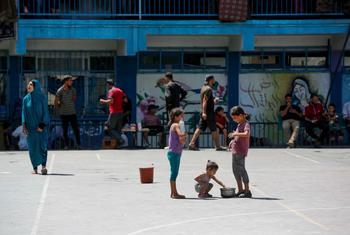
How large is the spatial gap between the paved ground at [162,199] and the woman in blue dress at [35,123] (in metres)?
0.40

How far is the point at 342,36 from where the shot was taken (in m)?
26.8

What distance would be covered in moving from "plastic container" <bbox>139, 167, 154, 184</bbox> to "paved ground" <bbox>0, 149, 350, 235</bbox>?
14 cm

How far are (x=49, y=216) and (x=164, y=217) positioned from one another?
1565 millimetres

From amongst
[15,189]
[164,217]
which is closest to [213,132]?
[15,189]

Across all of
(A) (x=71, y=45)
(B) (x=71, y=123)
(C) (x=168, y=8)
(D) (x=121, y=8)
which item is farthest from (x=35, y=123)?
(C) (x=168, y=8)

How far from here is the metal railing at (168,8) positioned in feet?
85.0

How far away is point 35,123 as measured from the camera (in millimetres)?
17547

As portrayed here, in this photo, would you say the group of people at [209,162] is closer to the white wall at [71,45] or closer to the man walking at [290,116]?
the man walking at [290,116]

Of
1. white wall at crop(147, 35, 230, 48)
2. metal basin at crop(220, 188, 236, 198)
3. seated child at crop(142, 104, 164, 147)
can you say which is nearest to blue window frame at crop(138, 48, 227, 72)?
white wall at crop(147, 35, 230, 48)

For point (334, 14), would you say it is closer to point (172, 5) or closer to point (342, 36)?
point (342, 36)

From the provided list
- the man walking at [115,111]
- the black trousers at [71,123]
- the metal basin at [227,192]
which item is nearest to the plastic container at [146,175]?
the metal basin at [227,192]

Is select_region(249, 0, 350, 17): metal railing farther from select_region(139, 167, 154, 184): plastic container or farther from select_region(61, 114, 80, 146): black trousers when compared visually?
select_region(139, 167, 154, 184): plastic container

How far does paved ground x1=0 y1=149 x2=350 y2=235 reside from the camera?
11516mm

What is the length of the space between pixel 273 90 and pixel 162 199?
13734 millimetres
